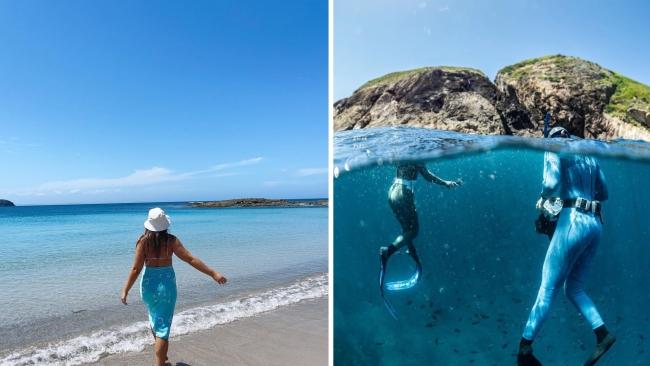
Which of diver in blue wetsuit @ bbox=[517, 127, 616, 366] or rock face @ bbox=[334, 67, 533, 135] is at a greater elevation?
rock face @ bbox=[334, 67, 533, 135]

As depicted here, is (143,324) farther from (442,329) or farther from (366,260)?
(442,329)

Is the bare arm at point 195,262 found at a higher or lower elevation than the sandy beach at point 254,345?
higher

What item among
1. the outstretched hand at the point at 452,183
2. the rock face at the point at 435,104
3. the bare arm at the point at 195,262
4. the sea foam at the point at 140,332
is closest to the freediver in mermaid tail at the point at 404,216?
the outstretched hand at the point at 452,183

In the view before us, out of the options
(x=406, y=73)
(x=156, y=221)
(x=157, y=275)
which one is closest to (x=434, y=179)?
(x=406, y=73)

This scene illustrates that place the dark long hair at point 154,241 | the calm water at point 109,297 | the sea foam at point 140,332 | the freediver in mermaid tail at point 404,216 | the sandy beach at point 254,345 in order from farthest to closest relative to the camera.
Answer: the calm water at point 109,297 → the sea foam at point 140,332 → the sandy beach at point 254,345 → the dark long hair at point 154,241 → the freediver in mermaid tail at point 404,216

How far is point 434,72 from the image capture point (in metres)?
3.26

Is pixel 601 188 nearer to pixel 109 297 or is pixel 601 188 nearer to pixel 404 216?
pixel 404 216

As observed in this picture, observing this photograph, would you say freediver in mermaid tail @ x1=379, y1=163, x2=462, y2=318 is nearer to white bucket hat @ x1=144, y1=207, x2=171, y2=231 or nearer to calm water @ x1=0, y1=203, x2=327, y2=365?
white bucket hat @ x1=144, y1=207, x2=171, y2=231

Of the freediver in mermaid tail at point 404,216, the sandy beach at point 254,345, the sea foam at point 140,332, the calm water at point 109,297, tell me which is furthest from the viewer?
the calm water at point 109,297

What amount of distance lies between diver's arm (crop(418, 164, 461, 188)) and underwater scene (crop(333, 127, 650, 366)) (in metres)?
0.03

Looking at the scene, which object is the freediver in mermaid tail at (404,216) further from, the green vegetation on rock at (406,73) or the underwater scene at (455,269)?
the green vegetation on rock at (406,73)

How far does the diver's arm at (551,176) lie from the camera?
3.23 m

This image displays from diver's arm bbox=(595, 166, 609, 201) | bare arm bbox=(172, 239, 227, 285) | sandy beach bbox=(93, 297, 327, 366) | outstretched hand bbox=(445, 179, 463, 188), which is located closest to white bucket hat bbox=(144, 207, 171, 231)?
bare arm bbox=(172, 239, 227, 285)

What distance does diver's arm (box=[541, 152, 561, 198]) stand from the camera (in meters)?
3.23
